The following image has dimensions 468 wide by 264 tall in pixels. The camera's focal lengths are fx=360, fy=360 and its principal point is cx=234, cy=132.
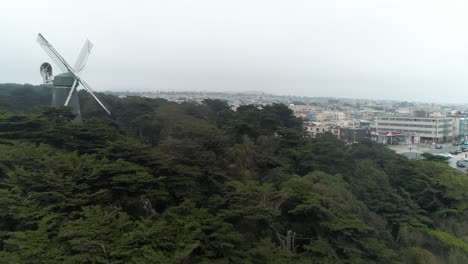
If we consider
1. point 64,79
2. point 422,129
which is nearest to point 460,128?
point 422,129

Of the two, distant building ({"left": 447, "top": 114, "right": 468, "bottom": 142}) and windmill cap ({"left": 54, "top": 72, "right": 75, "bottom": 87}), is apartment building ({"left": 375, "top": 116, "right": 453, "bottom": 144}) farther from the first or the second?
windmill cap ({"left": 54, "top": 72, "right": 75, "bottom": 87})

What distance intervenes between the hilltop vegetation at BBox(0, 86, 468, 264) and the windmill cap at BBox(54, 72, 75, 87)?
10.4 feet

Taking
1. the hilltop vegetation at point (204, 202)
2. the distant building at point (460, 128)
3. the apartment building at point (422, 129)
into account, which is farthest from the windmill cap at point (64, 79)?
the distant building at point (460, 128)

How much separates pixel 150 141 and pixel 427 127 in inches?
1645

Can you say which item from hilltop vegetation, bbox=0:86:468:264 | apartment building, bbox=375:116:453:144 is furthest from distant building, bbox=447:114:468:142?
hilltop vegetation, bbox=0:86:468:264

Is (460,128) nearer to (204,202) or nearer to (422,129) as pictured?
(422,129)

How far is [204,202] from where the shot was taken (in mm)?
11484

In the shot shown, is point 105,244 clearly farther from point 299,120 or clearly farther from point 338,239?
point 299,120

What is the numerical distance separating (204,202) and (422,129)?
47.4 m

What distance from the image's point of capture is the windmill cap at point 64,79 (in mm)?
20812

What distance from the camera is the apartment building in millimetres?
48625

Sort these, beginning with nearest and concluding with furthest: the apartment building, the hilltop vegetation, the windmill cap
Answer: the hilltop vegetation, the windmill cap, the apartment building

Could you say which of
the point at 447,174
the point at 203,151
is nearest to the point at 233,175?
the point at 203,151

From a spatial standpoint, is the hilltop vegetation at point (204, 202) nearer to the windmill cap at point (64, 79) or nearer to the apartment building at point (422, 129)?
the windmill cap at point (64, 79)
